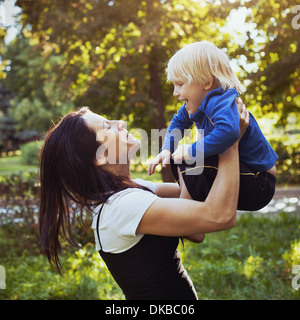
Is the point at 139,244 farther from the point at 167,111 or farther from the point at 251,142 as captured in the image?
the point at 167,111

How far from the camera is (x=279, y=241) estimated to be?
528 centimetres

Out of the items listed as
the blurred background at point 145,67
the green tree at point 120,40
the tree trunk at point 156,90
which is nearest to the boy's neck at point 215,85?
the blurred background at point 145,67

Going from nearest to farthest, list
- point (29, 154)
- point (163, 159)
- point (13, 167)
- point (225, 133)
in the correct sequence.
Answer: point (225, 133)
point (163, 159)
point (13, 167)
point (29, 154)

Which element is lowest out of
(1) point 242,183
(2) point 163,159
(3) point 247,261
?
(3) point 247,261

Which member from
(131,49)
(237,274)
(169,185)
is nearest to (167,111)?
(131,49)

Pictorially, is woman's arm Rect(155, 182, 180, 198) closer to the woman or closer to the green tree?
the woman

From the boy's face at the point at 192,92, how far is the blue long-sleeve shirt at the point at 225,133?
0.13ft

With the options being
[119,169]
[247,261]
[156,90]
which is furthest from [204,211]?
[156,90]

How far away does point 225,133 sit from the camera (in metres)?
1.38

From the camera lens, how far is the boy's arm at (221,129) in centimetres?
139

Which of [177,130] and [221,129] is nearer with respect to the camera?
[221,129]

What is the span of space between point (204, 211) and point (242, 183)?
9.3 inches

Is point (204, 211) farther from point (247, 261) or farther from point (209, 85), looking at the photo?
point (247, 261)

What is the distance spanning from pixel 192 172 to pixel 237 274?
3.00 metres
